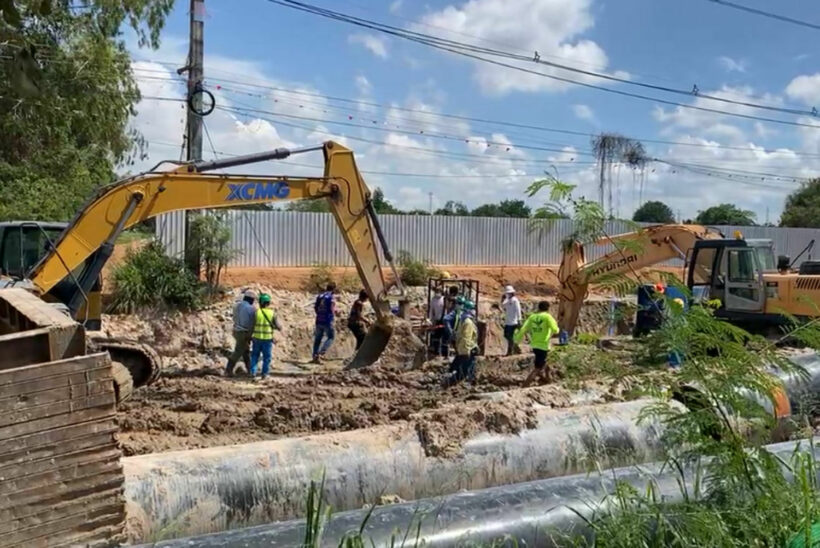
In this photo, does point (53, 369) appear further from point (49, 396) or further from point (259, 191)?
point (259, 191)

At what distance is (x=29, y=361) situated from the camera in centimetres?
349

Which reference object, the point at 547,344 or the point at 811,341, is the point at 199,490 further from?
the point at 547,344

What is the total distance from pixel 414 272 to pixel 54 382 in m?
21.1

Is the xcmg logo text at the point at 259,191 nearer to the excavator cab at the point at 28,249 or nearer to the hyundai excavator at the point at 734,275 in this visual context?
the excavator cab at the point at 28,249

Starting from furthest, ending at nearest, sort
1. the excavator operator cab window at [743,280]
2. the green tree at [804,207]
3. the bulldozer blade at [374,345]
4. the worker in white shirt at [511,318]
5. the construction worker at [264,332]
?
1. the green tree at [804,207]
2. the worker in white shirt at [511,318]
3. the excavator operator cab window at [743,280]
4. the bulldozer blade at [374,345]
5. the construction worker at [264,332]

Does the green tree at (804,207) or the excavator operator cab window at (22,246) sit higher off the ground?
the green tree at (804,207)

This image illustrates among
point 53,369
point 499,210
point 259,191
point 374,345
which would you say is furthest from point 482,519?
point 499,210

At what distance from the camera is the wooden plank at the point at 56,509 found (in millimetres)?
3018

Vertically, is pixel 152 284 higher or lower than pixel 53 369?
lower

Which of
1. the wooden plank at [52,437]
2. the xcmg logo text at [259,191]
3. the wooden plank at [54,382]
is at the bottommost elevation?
the wooden plank at [52,437]

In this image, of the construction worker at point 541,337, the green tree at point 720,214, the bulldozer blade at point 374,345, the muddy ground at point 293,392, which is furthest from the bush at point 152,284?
the green tree at point 720,214

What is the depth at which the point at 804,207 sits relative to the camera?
2393 inches

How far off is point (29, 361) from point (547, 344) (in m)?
8.94

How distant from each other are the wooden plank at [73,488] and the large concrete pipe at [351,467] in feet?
3.03
